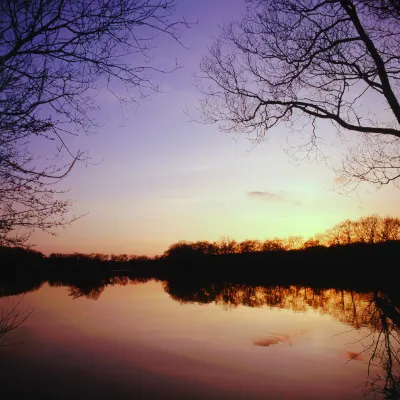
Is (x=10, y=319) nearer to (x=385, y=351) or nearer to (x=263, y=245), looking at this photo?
(x=385, y=351)

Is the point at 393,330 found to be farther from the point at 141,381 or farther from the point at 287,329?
the point at 141,381

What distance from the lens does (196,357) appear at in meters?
9.12

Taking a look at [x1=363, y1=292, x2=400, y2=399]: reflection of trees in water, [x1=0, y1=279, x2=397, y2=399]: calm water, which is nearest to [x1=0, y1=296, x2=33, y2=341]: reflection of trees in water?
[x1=0, y1=279, x2=397, y2=399]: calm water

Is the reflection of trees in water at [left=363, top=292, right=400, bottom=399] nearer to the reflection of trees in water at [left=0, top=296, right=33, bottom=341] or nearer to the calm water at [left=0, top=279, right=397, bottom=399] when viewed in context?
the calm water at [left=0, top=279, right=397, bottom=399]

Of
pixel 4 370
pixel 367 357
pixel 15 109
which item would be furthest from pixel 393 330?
pixel 15 109

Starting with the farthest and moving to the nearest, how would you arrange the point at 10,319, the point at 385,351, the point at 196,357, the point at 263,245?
the point at 263,245 < the point at 10,319 < the point at 196,357 < the point at 385,351

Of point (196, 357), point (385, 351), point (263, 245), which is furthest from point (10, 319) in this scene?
point (263, 245)

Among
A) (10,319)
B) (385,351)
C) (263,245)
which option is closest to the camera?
(385,351)

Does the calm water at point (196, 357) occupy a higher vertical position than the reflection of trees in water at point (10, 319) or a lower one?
lower

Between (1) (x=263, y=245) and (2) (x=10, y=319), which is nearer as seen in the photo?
(2) (x=10, y=319)

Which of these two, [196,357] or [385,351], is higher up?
[385,351]

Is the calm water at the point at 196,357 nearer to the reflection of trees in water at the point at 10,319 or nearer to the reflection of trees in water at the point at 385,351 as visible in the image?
the reflection of trees in water at the point at 385,351

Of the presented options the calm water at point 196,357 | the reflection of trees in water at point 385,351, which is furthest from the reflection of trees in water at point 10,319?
the reflection of trees in water at point 385,351

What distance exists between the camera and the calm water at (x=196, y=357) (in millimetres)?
6891
